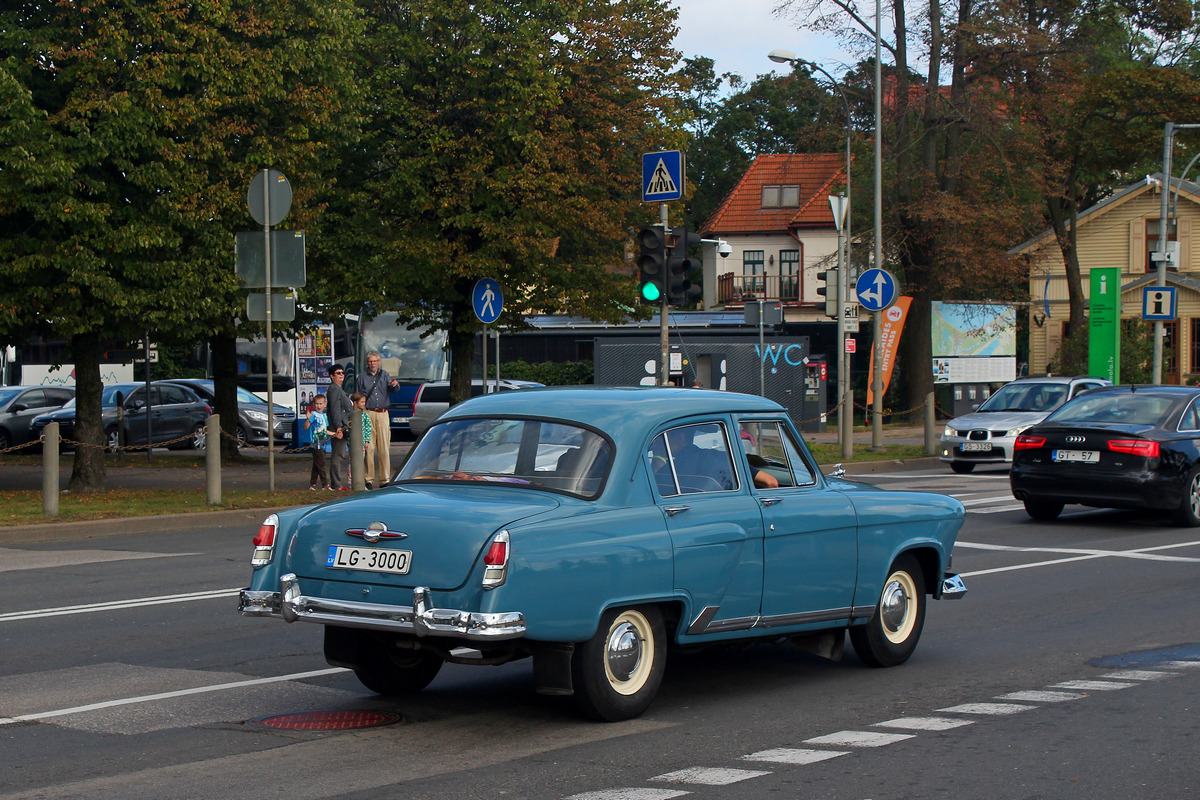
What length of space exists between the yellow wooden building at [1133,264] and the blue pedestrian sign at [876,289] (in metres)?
30.2

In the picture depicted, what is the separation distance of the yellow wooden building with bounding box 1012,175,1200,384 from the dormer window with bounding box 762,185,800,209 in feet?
45.8

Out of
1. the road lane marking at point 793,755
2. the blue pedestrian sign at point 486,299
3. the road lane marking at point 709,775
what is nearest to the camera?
the road lane marking at point 709,775

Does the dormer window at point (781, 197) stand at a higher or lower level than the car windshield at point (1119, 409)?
higher

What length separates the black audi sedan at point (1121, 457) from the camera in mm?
15180

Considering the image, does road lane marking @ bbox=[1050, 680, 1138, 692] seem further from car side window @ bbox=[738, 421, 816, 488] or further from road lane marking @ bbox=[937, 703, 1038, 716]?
car side window @ bbox=[738, 421, 816, 488]

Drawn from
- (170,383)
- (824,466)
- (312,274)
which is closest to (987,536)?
(824,466)

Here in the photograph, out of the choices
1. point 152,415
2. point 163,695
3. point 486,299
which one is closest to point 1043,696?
point 163,695

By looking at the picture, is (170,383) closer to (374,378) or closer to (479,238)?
(479,238)

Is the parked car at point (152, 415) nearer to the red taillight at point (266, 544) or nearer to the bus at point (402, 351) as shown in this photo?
the bus at point (402, 351)

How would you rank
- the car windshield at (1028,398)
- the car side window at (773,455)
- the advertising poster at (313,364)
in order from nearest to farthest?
1. the car side window at (773,455)
2. the car windshield at (1028,398)
3. the advertising poster at (313,364)

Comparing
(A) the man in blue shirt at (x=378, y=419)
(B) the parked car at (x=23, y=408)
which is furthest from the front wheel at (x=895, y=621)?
(B) the parked car at (x=23, y=408)

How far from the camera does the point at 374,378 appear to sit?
69.7ft

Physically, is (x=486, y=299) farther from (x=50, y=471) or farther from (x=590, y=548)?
(x=590, y=548)

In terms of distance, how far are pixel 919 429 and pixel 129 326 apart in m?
24.9
